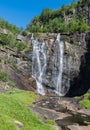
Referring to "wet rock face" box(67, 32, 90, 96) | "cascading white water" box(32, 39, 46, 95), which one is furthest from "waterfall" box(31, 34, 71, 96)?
"wet rock face" box(67, 32, 90, 96)

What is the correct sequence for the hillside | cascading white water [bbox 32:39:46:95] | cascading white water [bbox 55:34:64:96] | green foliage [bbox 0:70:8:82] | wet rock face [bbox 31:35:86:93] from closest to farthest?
green foliage [bbox 0:70:8:82] < cascading white water [bbox 32:39:46:95] < cascading white water [bbox 55:34:64:96] < wet rock face [bbox 31:35:86:93] < the hillside

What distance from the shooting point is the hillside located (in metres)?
132

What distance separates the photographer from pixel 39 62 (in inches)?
4200

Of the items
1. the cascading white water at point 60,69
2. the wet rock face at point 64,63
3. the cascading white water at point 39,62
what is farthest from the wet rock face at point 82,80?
the cascading white water at point 39,62

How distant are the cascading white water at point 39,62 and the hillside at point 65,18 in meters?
19.9

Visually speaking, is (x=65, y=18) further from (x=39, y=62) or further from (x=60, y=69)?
(x=60, y=69)

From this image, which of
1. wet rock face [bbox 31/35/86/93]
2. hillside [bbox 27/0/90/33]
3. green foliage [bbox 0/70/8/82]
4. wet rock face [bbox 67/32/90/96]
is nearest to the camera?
green foliage [bbox 0/70/8/82]

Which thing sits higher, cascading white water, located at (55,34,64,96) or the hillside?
the hillside

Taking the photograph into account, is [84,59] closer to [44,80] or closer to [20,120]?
[44,80]

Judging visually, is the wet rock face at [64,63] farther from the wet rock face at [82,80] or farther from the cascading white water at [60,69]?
the wet rock face at [82,80]

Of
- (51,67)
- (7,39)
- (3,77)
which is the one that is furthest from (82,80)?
(3,77)

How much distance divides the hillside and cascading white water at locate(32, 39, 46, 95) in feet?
65.3

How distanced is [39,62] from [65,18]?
210 feet

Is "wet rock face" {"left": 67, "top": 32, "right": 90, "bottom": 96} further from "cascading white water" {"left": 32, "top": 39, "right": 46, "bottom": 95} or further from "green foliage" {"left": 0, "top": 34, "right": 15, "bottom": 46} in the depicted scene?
Answer: "green foliage" {"left": 0, "top": 34, "right": 15, "bottom": 46}
